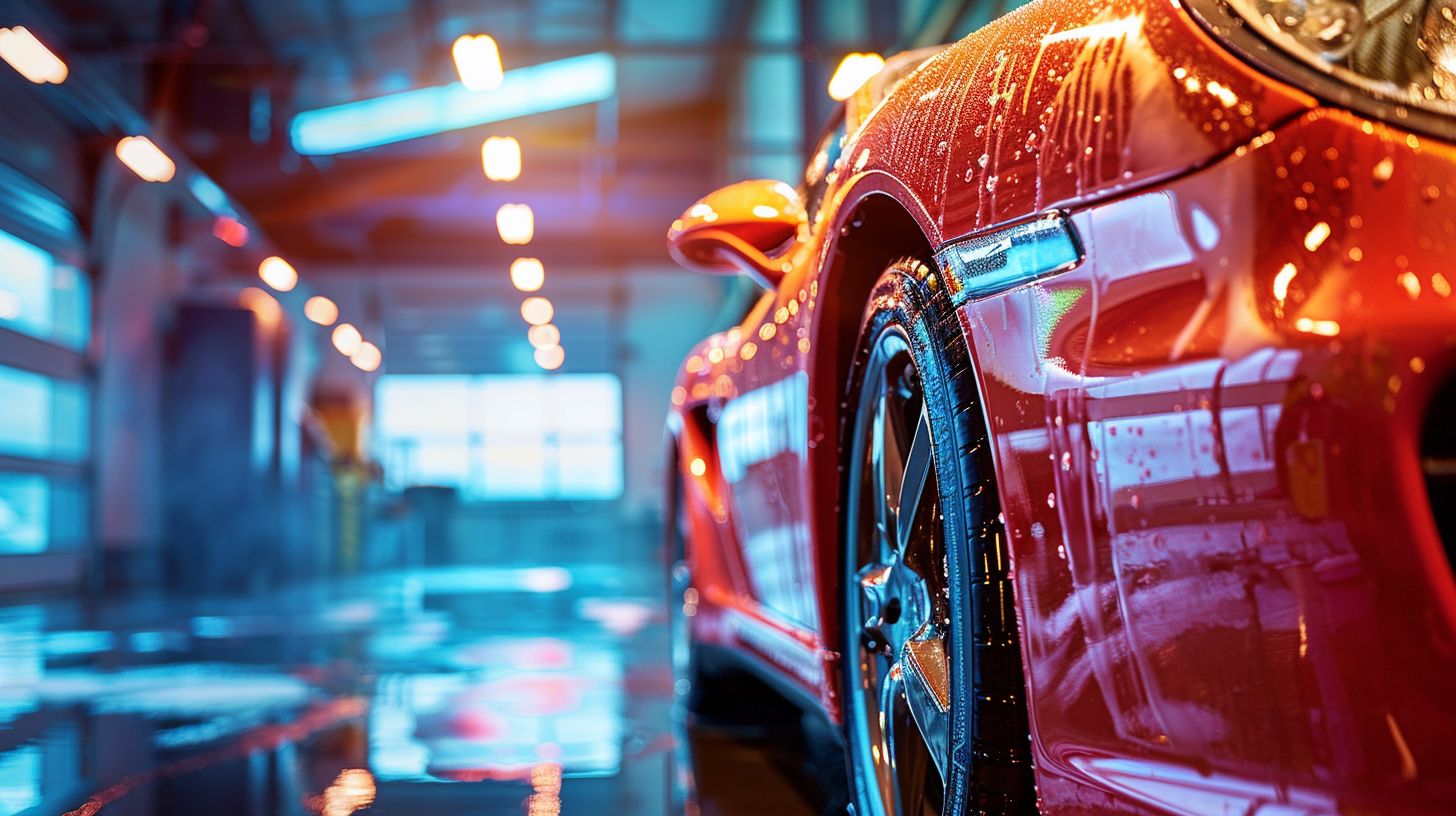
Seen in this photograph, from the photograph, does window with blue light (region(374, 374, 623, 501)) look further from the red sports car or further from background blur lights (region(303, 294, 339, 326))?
the red sports car

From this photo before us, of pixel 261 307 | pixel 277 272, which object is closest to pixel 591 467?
pixel 277 272

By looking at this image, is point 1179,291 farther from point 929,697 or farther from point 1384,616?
point 929,697

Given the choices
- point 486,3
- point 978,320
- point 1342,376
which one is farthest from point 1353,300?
point 486,3

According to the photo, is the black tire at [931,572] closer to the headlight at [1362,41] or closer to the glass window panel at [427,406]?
the headlight at [1362,41]

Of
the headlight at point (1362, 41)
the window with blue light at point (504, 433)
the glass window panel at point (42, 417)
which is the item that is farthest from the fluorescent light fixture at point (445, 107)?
the headlight at point (1362, 41)

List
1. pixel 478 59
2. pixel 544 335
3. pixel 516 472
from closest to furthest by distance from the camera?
pixel 478 59 → pixel 544 335 → pixel 516 472

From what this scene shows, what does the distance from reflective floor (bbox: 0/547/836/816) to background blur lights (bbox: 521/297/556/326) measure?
20536 mm

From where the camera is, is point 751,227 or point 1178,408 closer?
point 1178,408

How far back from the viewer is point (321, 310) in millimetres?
26359

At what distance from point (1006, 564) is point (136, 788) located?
84.6 inches

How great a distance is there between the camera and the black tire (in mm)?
1409

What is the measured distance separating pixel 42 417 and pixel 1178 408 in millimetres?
14968

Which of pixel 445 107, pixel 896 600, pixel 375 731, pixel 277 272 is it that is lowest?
pixel 375 731

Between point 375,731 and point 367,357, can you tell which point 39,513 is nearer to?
point 375,731
